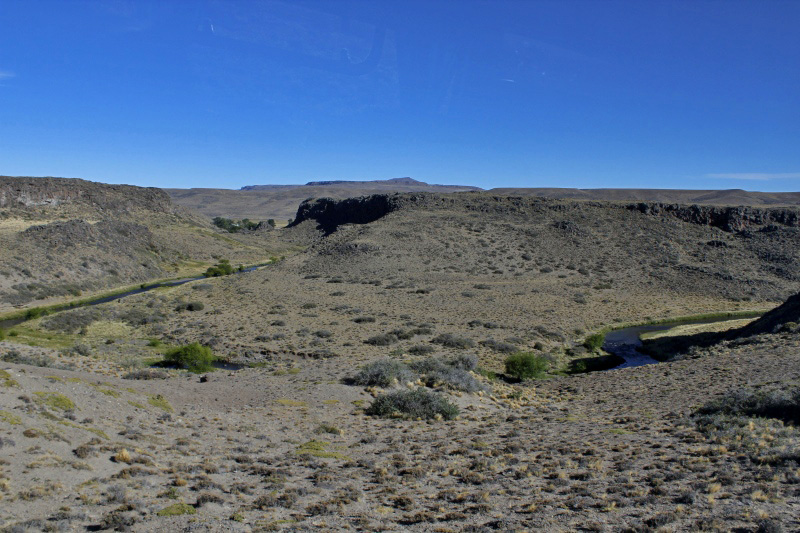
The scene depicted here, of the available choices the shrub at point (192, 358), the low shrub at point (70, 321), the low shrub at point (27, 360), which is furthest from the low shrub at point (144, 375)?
the low shrub at point (70, 321)

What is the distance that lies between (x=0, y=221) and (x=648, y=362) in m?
82.8

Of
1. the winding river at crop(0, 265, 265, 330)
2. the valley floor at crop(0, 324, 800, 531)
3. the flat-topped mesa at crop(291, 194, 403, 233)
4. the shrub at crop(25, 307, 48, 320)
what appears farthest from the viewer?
the flat-topped mesa at crop(291, 194, 403, 233)

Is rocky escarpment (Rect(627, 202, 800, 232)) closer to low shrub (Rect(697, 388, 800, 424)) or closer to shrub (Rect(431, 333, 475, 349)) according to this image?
shrub (Rect(431, 333, 475, 349))

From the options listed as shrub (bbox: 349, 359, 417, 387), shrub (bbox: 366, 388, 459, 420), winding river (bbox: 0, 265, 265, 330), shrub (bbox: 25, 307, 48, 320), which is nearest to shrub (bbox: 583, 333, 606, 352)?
shrub (bbox: 349, 359, 417, 387)

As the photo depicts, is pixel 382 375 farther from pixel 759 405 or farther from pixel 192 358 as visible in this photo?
pixel 759 405

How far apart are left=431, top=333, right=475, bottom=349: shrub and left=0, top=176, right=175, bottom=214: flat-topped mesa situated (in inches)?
3179

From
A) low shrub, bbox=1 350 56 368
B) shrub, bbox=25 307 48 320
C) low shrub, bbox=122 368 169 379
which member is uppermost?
low shrub, bbox=1 350 56 368

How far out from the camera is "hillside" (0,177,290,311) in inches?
2301

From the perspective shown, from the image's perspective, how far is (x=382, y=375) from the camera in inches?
977

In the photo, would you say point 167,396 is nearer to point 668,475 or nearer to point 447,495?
point 447,495

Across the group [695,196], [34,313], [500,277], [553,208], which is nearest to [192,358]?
[34,313]

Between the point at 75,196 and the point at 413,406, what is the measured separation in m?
99.8

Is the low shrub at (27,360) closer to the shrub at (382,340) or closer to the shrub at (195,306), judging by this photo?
the shrub at (382,340)

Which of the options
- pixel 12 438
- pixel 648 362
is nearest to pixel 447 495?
pixel 12 438
